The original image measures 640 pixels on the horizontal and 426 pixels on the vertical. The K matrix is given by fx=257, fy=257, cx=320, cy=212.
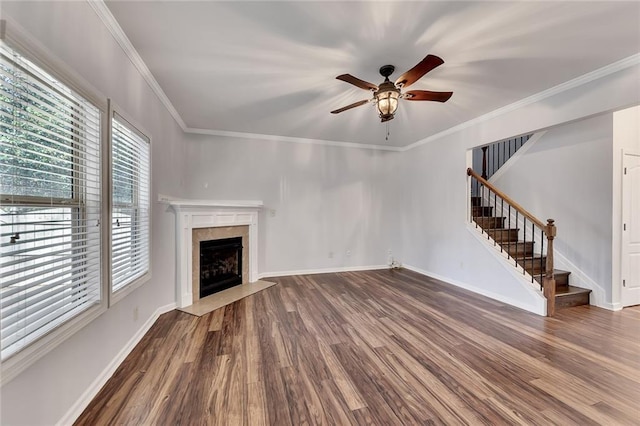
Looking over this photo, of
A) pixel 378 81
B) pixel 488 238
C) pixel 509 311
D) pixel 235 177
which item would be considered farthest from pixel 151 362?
pixel 488 238

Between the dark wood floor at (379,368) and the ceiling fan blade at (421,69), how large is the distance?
2395mm

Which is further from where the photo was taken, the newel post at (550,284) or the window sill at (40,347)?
the newel post at (550,284)

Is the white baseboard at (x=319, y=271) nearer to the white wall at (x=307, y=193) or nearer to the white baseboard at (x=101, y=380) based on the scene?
the white wall at (x=307, y=193)

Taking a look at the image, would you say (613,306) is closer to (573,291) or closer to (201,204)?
(573,291)

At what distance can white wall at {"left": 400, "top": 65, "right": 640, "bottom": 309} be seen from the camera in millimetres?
2717

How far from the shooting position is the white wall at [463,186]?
2.72 metres

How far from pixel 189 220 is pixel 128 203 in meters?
1.22

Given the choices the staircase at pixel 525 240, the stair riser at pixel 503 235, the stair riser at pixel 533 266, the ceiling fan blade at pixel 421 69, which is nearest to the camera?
the ceiling fan blade at pixel 421 69

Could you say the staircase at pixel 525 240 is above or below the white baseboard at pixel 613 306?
above

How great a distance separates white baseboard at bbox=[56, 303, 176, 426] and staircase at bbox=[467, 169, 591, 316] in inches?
179

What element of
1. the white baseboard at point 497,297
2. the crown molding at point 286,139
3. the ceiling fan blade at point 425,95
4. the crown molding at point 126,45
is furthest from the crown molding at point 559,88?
the crown molding at point 126,45

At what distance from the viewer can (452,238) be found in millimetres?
4520

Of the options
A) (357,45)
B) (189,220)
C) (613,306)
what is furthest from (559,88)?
(189,220)

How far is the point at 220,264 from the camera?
14.0 feet
